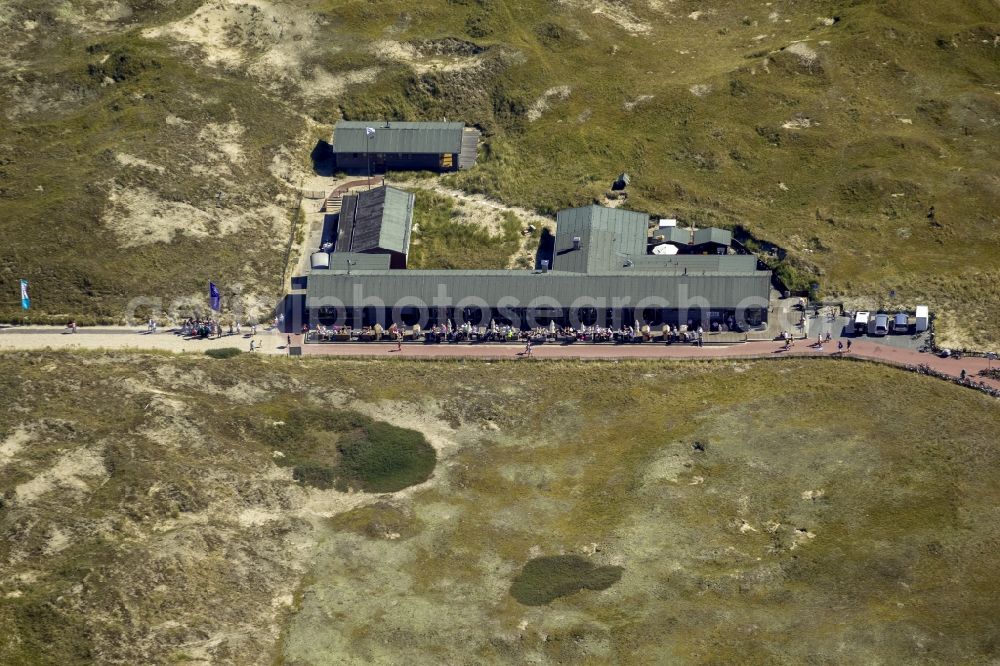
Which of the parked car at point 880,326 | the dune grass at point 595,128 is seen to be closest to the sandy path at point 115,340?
the dune grass at point 595,128

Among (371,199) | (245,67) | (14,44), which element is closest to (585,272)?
(371,199)

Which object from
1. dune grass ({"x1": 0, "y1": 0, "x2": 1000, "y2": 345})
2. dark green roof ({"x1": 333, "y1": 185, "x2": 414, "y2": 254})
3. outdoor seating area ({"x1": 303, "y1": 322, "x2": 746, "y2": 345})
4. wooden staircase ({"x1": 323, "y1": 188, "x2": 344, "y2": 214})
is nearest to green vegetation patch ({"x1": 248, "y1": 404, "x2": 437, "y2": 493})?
outdoor seating area ({"x1": 303, "y1": 322, "x2": 746, "y2": 345})

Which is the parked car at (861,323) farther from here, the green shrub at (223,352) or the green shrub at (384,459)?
the green shrub at (223,352)

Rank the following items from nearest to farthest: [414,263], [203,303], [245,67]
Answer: [203,303]
[414,263]
[245,67]

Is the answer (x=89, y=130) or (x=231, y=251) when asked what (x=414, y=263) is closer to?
(x=231, y=251)

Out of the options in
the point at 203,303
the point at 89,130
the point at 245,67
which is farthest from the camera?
the point at 245,67

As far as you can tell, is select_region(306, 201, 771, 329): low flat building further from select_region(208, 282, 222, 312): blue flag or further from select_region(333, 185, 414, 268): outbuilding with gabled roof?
select_region(208, 282, 222, 312): blue flag

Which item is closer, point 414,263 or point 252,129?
point 414,263
